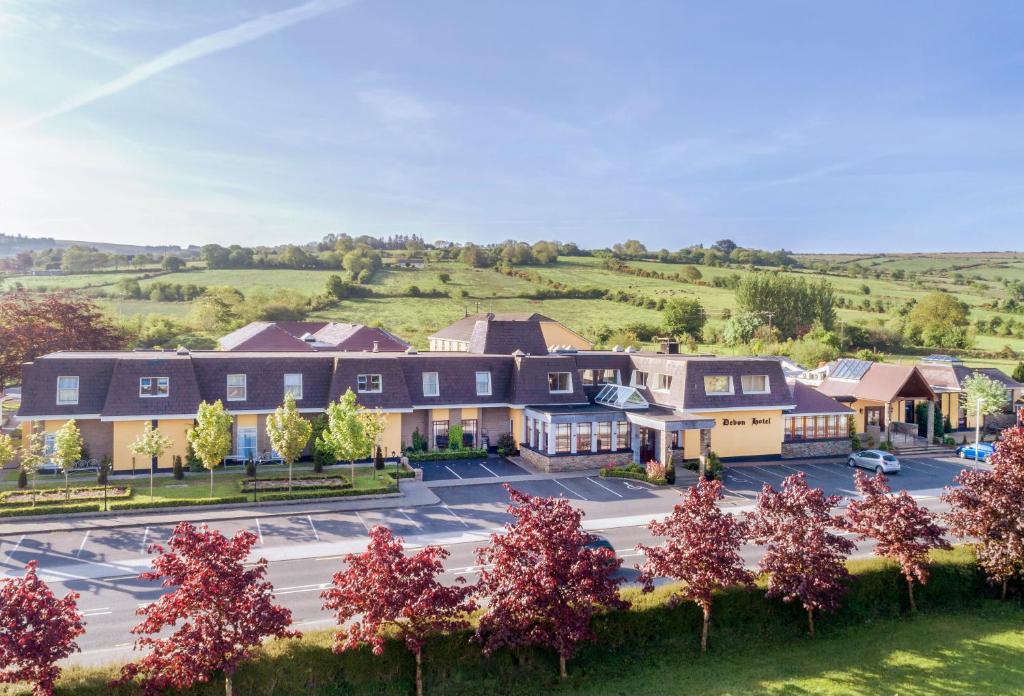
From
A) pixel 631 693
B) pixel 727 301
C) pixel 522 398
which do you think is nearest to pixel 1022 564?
pixel 631 693

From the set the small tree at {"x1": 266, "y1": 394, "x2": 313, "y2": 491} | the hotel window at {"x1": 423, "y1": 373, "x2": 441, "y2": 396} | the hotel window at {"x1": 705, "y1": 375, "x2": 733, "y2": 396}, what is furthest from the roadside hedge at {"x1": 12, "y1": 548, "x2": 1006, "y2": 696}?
the hotel window at {"x1": 423, "y1": 373, "x2": 441, "y2": 396}

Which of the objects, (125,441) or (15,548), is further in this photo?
(125,441)

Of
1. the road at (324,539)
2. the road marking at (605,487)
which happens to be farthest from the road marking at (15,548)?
the road marking at (605,487)

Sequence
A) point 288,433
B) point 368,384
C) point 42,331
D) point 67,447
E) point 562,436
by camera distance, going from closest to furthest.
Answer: point 67,447
point 288,433
point 562,436
point 368,384
point 42,331

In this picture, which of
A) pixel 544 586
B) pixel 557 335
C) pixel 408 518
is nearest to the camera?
pixel 544 586

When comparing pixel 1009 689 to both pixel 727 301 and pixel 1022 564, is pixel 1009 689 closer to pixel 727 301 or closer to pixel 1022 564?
pixel 1022 564

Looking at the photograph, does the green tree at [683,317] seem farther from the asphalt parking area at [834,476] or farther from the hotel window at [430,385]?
the hotel window at [430,385]

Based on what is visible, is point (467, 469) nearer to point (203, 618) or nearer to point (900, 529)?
point (900, 529)

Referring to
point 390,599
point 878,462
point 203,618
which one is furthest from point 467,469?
point 203,618
